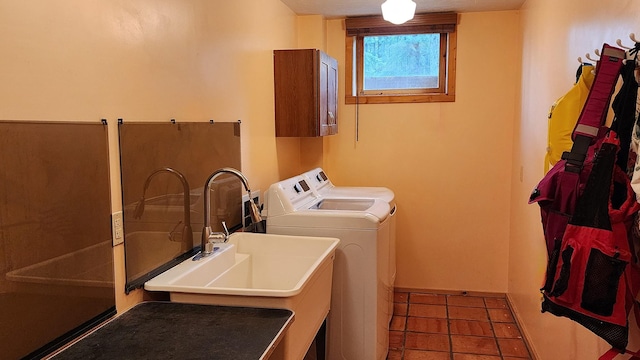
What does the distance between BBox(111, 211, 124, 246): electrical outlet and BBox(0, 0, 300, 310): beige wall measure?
0.08 feet

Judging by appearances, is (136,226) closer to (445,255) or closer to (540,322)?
(540,322)

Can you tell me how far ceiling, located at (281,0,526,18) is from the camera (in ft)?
11.5

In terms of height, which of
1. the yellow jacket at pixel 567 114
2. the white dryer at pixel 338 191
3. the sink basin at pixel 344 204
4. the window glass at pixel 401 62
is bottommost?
the sink basin at pixel 344 204

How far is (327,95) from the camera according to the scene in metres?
3.53

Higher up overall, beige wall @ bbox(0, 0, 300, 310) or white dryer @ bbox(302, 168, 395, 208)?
beige wall @ bbox(0, 0, 300, 310)

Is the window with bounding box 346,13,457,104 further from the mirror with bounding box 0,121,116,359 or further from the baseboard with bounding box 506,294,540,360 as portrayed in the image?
the mirror with bounding box 0,121,116,359

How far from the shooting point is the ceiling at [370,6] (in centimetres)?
351

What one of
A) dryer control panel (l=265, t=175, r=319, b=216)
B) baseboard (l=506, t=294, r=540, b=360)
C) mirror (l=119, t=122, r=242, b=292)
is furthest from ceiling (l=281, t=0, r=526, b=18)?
baseboard (l=506, t=294, r=540, b=360)

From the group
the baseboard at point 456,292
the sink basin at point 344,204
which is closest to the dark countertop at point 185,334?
the sink basin at point 344,204

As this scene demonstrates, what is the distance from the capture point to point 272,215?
2.75 metres

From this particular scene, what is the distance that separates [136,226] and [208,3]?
3.84ft

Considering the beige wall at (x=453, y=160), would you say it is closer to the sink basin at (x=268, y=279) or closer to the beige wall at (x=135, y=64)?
the beige wall at (x=135, y=64)

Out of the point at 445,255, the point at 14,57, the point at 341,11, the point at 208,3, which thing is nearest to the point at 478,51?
the point at 341,11

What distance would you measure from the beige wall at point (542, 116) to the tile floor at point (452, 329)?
0.17 m
